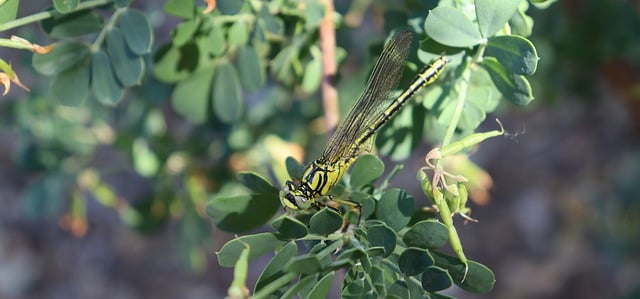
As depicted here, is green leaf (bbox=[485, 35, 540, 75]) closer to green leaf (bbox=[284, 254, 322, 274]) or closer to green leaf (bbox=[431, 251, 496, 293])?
green leaf (bbox=[431, 251, 496, 293])

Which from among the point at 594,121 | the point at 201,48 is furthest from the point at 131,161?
the point at 594,121

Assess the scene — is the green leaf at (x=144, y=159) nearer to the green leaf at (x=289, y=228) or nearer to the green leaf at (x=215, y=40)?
the green leaf at (x=215, y=40)

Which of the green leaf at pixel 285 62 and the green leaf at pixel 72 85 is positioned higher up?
the green leaf at pixel 72 85

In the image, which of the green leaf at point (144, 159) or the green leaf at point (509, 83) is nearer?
the green leaf at point (509, 83)

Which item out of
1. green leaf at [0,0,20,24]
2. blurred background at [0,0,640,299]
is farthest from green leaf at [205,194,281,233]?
blurred background at [0,0,640,299]

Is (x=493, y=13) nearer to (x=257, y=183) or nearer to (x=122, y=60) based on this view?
(x=257, y=183)

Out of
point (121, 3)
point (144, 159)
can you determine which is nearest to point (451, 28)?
point (121, 3)

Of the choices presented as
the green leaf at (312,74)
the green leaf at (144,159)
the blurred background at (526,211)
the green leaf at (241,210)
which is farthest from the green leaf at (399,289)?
the blurred background at (526,211)
